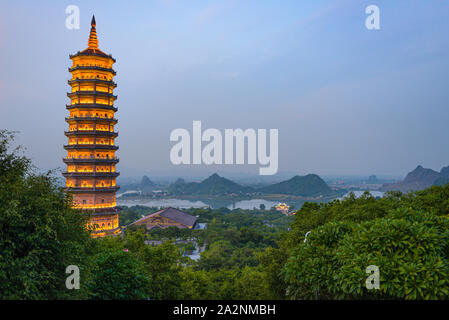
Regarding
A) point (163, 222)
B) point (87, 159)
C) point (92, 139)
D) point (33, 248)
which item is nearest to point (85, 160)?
point (87, 159)

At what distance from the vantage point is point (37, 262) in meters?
6.97

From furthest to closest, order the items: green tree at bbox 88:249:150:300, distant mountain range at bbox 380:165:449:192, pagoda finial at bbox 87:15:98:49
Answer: distant mountain range at bbox 380:165:449:192 < pagoda finial at bbox 87:15:98:49 < green tree at bbox 88:249:150:300

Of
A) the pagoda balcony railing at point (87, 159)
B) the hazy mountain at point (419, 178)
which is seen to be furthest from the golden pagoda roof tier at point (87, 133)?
the hazy mountain at point (419, 178)

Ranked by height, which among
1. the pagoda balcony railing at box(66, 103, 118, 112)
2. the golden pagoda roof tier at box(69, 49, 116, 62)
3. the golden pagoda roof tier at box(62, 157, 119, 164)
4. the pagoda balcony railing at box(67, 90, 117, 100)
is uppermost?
the golden pagoda roof tier at box(69, 49, 116, 62)

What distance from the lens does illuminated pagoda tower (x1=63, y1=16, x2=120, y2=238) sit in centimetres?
2267

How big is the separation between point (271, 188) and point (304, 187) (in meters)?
21.0

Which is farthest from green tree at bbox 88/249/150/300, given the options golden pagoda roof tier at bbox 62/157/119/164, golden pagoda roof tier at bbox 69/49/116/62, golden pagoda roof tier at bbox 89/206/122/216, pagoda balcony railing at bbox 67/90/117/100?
golden pagoda roof tier at bbox 69/49/116/62

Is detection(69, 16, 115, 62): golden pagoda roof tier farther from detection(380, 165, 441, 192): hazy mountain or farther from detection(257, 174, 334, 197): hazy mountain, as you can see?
detection(257, 174, 334, 197): hazy mountain

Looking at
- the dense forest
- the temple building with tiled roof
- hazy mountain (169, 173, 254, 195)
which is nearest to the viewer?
the dense forest

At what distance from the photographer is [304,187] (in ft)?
538

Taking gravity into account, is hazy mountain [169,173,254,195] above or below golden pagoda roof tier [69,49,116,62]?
below

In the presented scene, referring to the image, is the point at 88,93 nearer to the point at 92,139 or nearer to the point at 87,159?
the point at 92,139
